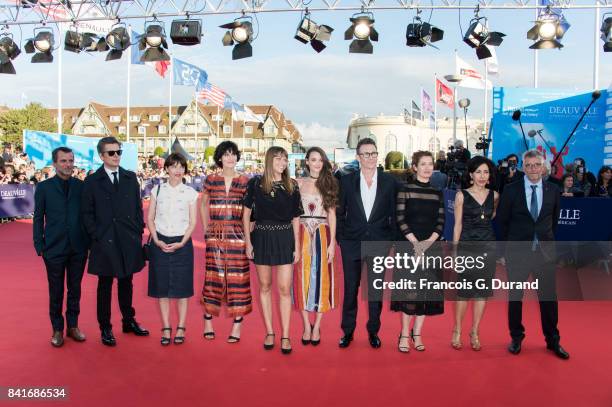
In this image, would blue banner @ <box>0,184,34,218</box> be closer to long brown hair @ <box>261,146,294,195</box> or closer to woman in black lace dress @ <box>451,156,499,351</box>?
long brown hair @ <box>261,146,294,195</box>

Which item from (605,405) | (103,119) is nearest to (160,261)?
(605,405)

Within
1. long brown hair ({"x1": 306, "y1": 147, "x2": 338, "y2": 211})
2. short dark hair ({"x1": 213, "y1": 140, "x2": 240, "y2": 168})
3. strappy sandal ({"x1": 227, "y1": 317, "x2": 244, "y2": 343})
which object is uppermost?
Answer: short dark hair ({"x1": 213, "y1": 140, "x2": 240, "y2": 168})

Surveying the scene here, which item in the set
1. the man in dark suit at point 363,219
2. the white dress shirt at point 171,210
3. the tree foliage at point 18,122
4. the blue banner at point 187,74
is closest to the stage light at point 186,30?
the white dress shirt at point 171,210

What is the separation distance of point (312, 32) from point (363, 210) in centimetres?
692

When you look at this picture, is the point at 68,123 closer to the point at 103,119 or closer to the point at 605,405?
the point at 103,119

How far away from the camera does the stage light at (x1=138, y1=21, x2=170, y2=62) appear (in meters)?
11.3

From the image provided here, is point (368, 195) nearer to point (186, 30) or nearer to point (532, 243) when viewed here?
point (532, 243)

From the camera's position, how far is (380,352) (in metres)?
4.80

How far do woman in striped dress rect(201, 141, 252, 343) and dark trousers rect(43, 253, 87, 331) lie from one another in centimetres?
121

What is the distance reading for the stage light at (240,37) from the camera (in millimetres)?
11010

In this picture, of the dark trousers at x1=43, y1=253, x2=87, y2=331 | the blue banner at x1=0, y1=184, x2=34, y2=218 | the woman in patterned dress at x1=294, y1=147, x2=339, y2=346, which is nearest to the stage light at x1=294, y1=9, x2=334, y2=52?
the woman in patterned dress at x1=294, y1=147, x2=339, y2=346

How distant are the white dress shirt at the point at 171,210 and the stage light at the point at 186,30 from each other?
6.84 metres

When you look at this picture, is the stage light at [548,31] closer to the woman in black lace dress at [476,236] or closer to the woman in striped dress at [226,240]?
the woman in black lace dress at [476,236]
